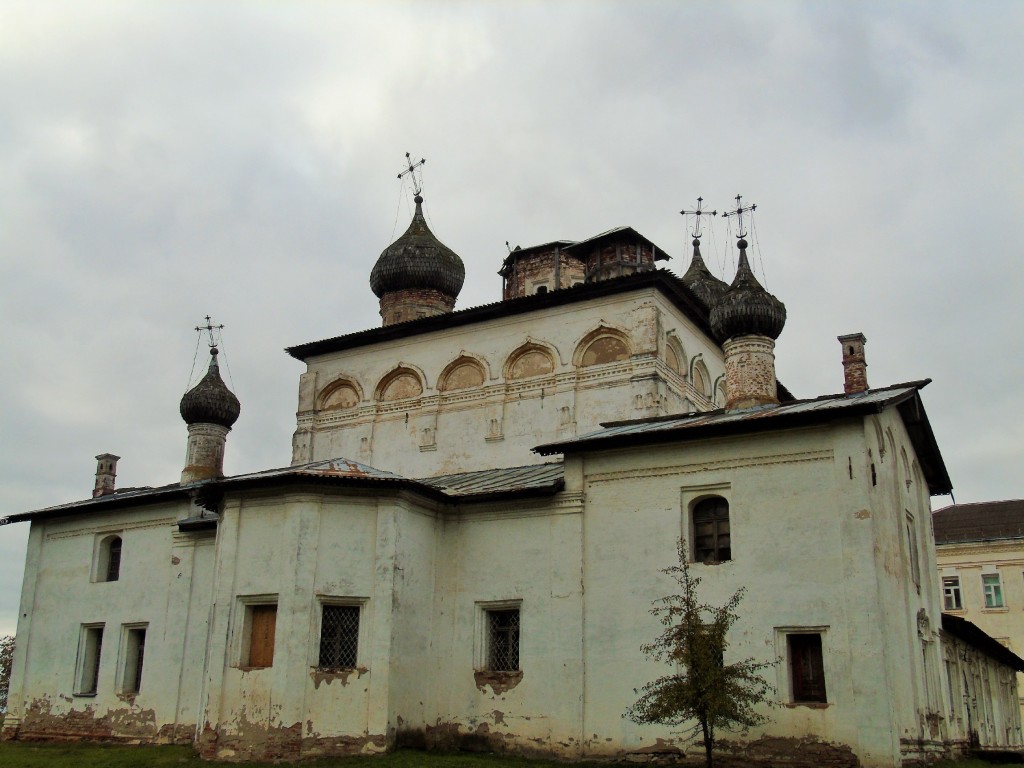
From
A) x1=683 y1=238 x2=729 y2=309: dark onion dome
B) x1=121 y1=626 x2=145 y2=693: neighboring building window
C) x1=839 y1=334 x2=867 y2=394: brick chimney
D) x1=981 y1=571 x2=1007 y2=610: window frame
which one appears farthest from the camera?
x1=981 y1=571 x2=1007 y2=610: window frame

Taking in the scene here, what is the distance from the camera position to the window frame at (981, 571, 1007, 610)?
3144cm

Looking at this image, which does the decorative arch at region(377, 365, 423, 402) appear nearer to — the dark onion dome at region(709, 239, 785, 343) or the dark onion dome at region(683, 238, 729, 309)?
the dark onion dome at region(709, 239, 785, 343)

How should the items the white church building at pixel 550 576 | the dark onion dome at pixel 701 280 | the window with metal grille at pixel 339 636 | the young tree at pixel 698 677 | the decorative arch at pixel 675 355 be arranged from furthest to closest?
1. the dark onion dome at pixel 701 280
2. the decorative arch at pixel 675 355
3. the window with metal grille at pixel 339 636
4. the white church building at pixel 550 576
5. the young tree at pixel 698 677

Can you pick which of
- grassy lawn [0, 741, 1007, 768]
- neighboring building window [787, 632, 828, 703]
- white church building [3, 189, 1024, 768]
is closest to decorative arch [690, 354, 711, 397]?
white church building [3, 189, 1024, 768]

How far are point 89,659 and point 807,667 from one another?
12724mm

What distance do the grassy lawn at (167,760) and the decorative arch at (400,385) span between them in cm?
808

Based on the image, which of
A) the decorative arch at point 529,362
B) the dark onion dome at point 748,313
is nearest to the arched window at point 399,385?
the decorative arch at point 529,362

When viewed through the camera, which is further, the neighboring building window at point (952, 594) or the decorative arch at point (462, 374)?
the neighboring building window at point (952, 594)

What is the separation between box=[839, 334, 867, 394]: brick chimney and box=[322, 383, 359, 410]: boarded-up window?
32.0ft

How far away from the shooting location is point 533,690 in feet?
46.3

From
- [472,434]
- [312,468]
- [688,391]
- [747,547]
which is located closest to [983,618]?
[688,391]

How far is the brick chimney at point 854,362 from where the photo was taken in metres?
17.4

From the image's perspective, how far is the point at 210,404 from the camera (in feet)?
74.6

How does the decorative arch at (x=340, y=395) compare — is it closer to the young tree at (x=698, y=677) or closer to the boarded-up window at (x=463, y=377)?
the boarded-up window at (x=463, y=377)
